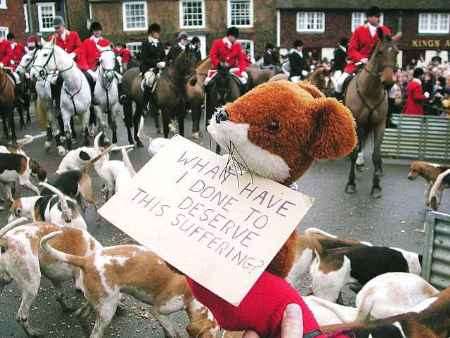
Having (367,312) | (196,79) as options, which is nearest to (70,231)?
(367,312)

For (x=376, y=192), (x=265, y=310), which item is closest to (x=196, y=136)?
(x=376, y=192)

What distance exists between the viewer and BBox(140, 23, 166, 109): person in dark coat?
12.9m

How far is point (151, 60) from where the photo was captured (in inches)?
534

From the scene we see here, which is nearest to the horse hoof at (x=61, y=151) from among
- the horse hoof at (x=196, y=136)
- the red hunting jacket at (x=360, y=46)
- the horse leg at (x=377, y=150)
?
the horse hoof at (x=196, y=136)

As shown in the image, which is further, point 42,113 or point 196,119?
point 196,119

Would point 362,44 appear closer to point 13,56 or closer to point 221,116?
point 221,116

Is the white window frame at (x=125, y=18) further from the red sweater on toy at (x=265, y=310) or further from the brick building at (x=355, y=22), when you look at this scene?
the red sweater on toy at (x=265, y=310)

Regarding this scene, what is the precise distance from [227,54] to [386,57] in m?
5.76

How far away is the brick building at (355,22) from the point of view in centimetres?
3584

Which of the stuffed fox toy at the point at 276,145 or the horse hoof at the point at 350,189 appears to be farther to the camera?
the horse hoof at the point at 350,189

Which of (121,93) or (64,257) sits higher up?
→ (121,93)

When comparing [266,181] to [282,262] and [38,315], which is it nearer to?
[282,262]

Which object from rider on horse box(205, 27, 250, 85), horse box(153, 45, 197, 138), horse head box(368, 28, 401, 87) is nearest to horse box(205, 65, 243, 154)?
horse box(153, 45, 197, 138)

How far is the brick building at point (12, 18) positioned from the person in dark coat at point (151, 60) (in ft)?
59.7
